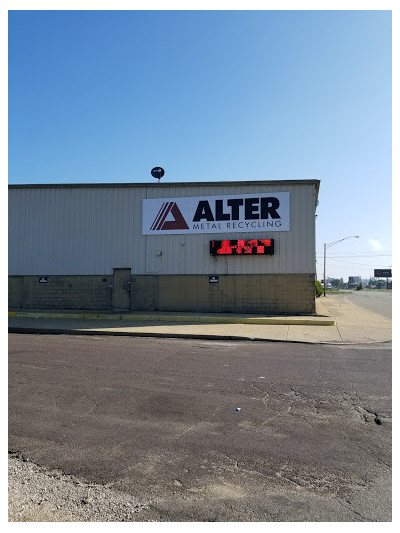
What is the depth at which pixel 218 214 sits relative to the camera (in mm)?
20594

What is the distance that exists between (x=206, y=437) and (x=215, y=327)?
1119 centimetres

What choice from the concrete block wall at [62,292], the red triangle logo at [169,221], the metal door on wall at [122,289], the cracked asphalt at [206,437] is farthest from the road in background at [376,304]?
the cracked asphalt at [206,437]

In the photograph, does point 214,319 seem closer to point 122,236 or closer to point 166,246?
point 166,246

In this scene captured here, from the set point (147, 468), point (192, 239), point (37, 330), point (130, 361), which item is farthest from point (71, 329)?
point (147, 468)

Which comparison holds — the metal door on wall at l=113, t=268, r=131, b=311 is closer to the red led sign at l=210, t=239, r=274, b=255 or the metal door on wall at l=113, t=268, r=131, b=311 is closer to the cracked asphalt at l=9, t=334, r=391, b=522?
the red led sign at l=210, t=239, r=274, b=255

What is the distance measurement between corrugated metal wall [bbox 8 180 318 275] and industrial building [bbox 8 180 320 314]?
51 mm

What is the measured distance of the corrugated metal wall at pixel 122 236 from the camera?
19953 millimetres

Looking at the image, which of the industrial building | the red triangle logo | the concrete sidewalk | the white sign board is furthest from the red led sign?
the concrete sidewalk

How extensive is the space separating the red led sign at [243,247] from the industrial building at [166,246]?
50mm

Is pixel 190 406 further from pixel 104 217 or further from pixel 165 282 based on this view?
pixel 104 217

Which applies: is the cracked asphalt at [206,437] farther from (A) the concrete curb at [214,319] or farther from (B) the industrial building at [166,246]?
(B) the industrial building at [166,246]

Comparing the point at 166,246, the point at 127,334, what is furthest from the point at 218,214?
the point at 127,334

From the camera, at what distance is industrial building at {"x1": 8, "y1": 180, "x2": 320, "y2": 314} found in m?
20.0

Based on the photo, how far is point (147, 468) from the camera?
4043 mm
